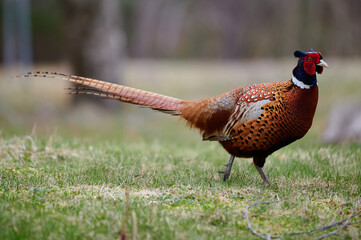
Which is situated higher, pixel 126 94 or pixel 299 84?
pixel 299 84

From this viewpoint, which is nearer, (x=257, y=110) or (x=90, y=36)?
(x=257, y=110)

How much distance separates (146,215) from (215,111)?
1.60 m

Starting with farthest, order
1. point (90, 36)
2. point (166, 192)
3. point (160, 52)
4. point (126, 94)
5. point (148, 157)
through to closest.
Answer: point (160, 52) → point (90, 36) → point (148, 157) → point (126, 94) → point (166, 192)

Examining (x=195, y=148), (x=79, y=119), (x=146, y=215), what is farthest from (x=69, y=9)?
(x=146, y=215)

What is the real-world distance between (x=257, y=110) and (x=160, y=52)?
25.1 metres

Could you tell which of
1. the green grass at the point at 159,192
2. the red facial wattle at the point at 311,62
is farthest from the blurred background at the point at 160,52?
the red facial wattle at the point at 311,62

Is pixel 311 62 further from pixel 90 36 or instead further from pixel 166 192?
pixel 90 36

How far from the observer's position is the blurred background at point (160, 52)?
10.2m

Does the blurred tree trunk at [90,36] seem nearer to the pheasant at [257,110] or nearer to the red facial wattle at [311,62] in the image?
the pheasant at [257,110]

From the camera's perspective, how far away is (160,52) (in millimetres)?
28953

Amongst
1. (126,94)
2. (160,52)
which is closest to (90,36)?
(126,94)

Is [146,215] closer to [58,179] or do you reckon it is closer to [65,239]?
[65,239]

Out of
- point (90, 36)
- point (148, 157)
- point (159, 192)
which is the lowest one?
point (148, 157)

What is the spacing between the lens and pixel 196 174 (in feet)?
15.8
